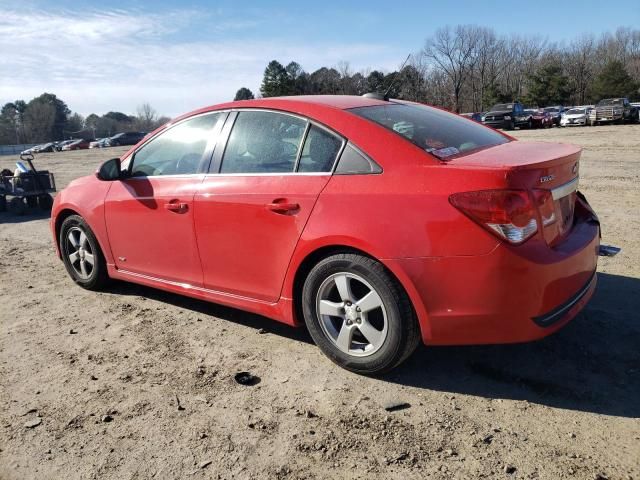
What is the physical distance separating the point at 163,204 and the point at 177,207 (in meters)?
0.19

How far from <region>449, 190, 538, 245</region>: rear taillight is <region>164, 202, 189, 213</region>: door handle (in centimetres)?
205

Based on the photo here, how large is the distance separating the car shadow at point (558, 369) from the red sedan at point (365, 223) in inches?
14.5

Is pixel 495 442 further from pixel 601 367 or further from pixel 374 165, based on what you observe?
pixel 374 165

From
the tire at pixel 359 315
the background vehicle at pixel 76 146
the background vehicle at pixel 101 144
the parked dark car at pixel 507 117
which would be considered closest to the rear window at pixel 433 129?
the tire at pixel 359 315

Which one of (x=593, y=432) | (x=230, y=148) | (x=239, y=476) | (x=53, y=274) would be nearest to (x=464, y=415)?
(x=593, y=432)

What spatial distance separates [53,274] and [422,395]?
449 cm

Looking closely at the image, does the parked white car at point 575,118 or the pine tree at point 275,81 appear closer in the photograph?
the parked white car at point 575,118

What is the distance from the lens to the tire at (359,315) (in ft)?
9.83

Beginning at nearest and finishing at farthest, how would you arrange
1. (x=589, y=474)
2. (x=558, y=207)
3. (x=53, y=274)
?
(x=589, y=474), (x=558, y=207), (x=53, y=274)

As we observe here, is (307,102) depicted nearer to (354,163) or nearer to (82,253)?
(354,163)

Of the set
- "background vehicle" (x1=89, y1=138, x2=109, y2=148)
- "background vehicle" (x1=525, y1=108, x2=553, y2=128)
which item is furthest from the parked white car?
Result: "background vehicle" (x1=89, y1=138, x2=109, y2=148)

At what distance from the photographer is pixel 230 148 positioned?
153 inches

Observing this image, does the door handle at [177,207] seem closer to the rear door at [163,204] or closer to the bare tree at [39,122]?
the rear door at [163,204]

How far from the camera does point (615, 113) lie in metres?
34.8
